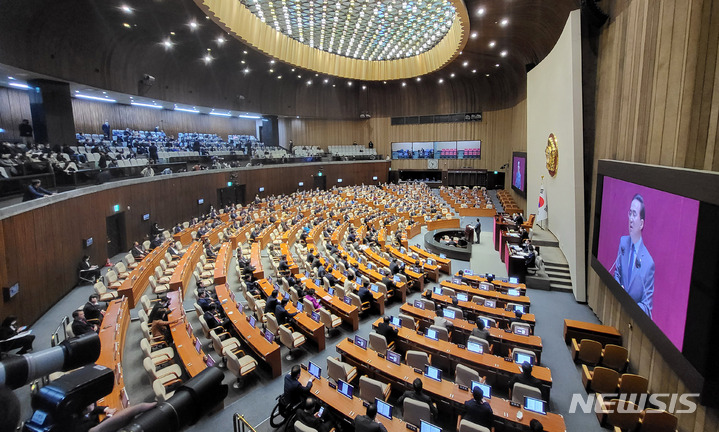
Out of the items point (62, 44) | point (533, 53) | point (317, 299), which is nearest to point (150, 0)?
point (62, 44)

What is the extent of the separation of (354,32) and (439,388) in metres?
24.0

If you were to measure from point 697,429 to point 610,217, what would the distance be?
4501 mm

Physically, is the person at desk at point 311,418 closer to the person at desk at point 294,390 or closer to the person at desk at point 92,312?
the person at desk at point 294,390

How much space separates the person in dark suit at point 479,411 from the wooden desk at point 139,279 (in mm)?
9421

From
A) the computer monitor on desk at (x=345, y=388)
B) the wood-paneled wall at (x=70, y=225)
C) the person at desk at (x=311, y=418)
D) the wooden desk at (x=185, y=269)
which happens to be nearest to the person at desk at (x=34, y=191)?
the wood-paneled wall at (x=70, y=225)

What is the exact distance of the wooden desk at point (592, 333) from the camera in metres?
7.75

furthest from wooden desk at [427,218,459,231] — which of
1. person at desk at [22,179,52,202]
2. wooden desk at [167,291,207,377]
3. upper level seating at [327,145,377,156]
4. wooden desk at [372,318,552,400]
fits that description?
upper level seating at [327,145,377,156]

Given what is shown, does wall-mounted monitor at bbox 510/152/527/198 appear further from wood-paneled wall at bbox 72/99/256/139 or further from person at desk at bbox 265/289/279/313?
wood-paneled wall at bbox 72/99/256/139

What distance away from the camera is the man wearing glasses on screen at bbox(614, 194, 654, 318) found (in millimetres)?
6023

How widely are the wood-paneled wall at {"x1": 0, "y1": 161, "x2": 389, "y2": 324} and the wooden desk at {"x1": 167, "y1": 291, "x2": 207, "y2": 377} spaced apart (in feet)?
11.6

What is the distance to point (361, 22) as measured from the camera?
71.4 ft

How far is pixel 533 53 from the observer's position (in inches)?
723

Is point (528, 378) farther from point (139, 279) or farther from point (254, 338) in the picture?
point (139, 279)

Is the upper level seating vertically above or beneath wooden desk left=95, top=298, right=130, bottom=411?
above
